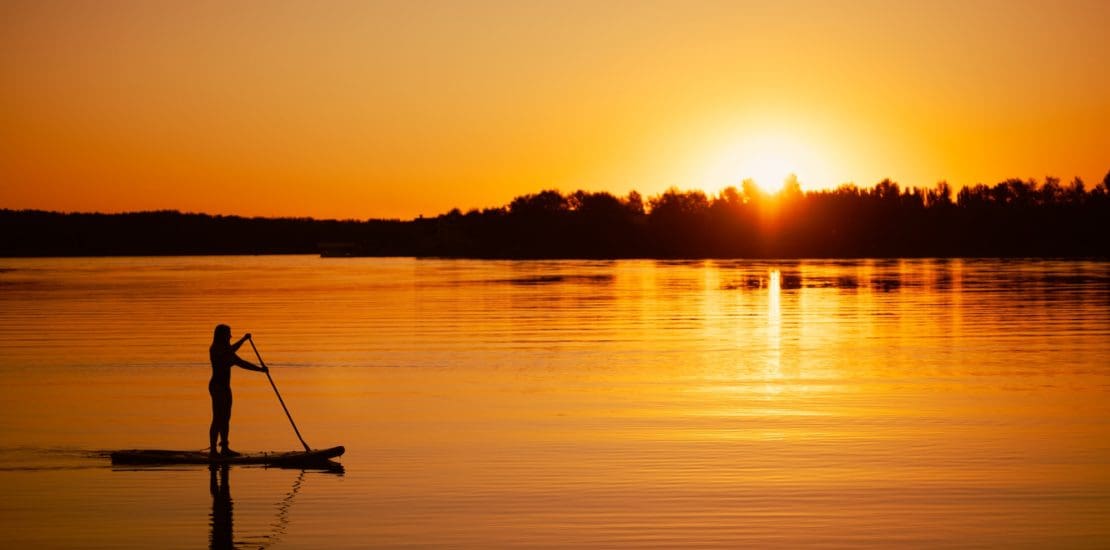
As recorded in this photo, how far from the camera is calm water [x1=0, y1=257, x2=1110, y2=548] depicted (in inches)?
565

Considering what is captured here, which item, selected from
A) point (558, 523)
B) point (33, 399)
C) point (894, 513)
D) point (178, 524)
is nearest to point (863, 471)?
point (894, 513)

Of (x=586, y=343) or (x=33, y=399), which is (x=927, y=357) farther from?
(x=33, y=399)

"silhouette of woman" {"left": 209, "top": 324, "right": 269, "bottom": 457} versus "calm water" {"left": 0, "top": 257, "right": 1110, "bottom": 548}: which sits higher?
"silhouette of woman" {"left": 209, "top": 324, "right": 269, "bottom": 457}

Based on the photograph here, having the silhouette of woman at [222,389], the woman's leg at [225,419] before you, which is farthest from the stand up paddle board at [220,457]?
the woman's leg at [225,419]

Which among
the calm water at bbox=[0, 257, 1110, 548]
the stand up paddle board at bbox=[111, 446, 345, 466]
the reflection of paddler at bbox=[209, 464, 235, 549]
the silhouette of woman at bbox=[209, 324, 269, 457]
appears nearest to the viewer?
the reflection of paddler at bbox=[209, 464, 235, 549]

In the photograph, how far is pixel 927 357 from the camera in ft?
112

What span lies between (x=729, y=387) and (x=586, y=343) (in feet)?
39.6

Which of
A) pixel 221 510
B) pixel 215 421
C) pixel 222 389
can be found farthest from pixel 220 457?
pixel 221 510

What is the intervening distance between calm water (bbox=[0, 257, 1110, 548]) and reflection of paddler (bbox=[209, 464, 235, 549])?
6 cm

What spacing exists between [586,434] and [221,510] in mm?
7336

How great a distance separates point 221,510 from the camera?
50.1 feet

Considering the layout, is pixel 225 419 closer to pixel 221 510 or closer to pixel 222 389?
pixel 222 389

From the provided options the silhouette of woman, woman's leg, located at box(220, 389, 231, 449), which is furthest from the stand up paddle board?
woman's leg, located at box(220, 389, 231, 449)

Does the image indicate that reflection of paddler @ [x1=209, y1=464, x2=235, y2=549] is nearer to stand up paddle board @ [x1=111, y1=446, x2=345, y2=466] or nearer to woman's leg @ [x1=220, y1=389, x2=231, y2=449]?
stand up paddle board @ [x1=111, y1=446, x2=345, y2=466]
